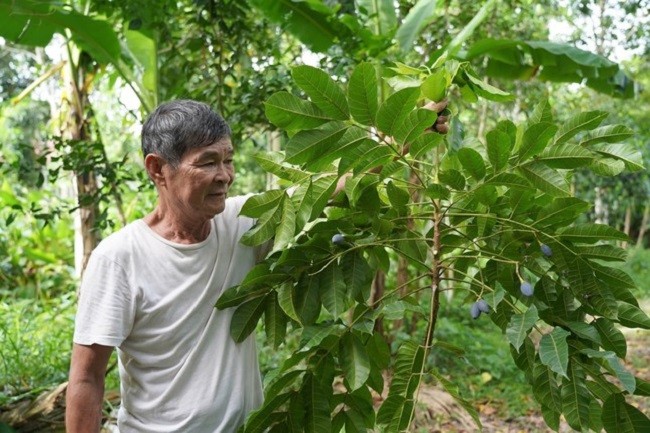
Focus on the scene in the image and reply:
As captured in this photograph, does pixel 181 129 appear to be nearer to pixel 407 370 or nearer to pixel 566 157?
pixel 407 370

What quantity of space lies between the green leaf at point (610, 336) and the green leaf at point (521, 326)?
0.84 ft

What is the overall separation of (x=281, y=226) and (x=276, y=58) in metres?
2.66

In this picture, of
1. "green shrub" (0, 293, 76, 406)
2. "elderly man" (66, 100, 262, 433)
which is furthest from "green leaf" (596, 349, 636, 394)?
"green shrub" (0, 293, 76, 406)

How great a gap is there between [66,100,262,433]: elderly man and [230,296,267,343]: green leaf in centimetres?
4

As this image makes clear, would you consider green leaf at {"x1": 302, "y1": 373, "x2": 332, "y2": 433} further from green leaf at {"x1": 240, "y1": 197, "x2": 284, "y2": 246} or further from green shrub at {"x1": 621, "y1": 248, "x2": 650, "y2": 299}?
green shrub at {"x1": 621, "y1": 248, "x2": 650, "y2": 299}

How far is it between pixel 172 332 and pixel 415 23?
309 cm

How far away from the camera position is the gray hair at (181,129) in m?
1.77

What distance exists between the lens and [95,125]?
487 centimetres

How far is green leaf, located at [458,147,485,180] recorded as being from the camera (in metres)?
1.46

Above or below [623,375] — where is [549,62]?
above

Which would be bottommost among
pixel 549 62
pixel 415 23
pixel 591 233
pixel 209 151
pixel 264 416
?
pixel 264 416

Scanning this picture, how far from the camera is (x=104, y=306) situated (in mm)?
1785

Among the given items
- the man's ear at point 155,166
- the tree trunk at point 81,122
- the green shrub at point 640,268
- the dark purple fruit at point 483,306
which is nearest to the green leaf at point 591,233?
the dark purple fruit at point 483,306

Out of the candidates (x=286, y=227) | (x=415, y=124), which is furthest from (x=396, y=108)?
(x=286, y=227)
